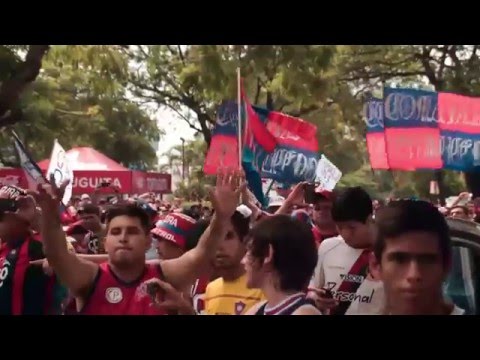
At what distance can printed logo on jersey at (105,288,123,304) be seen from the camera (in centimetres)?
352

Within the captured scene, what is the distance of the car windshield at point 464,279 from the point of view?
10.6 feet

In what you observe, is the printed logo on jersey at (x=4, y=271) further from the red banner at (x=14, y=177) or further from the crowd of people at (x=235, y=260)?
the red banner at (x=14, y=177)

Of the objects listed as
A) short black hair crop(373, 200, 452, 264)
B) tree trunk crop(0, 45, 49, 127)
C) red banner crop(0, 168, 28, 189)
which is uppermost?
tree trunk crop(0, 45, 49, 127)

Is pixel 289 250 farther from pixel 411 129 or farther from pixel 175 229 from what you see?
pixel 411 129

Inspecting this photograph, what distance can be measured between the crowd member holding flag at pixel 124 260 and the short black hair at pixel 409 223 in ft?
4.00

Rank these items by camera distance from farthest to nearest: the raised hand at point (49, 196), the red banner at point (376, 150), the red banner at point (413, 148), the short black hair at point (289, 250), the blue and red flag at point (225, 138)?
the red banner at point (376, 150), the blue and red flag at point (225, 138), the red banner at point (413, 148), the raised hand at point (49, 196), the short black hair at point (289, 250)

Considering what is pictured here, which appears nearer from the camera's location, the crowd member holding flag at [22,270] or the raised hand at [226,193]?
the raised hand at [226,193]

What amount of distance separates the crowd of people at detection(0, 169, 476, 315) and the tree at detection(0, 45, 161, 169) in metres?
5.94

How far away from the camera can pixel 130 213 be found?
372cm

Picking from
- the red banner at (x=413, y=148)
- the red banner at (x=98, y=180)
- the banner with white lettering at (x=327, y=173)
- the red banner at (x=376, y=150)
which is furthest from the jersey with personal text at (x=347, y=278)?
the red banner at (x=98, y=180)

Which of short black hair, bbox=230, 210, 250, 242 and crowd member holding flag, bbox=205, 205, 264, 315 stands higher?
short black hair, bbox=230, 210, 250, 242

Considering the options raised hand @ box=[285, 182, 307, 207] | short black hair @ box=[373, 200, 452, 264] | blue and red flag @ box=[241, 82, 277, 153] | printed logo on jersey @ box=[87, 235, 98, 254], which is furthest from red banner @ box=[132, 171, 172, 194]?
short black hair @ box=[373, 200, 452, 264]

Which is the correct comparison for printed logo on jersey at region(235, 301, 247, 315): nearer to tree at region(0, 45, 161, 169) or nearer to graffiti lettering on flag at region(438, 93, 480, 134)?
graffiti lettering on flag at region(438, 93, 480, 134)

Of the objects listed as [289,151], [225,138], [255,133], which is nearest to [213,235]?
[255,133]
